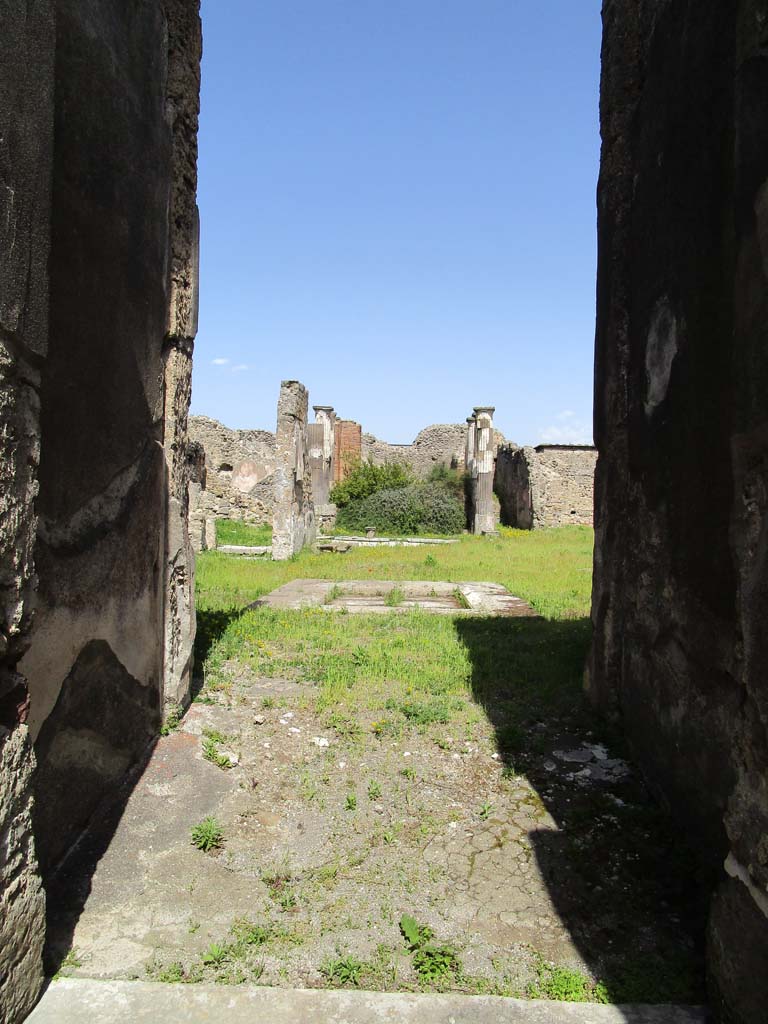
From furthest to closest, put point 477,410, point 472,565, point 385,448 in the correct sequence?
point 385,448 → point 477,410 → point 472,565

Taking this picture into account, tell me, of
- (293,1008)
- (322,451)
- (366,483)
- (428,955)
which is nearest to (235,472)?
(322,451)

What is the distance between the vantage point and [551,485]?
834 inches

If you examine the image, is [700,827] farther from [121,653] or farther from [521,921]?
[121,653]

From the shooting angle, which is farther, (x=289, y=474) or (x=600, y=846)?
(x=289, y=474)

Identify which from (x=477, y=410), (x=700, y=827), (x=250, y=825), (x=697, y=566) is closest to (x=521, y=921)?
(x=700, y=827)

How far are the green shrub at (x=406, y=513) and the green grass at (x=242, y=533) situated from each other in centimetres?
230

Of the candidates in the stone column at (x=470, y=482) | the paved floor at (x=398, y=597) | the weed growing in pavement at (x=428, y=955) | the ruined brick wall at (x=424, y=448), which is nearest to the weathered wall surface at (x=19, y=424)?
the weed growing in pavement at (x=428, y=955)

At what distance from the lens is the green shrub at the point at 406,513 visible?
18.7 m

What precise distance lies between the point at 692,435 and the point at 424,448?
29171mm

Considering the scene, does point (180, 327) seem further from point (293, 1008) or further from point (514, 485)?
point (514, 485)

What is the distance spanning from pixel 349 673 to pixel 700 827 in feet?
8.12

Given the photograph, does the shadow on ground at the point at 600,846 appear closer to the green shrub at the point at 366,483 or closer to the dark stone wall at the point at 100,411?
the dark stone wall at the point at 100,411

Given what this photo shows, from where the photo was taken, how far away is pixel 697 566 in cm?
255

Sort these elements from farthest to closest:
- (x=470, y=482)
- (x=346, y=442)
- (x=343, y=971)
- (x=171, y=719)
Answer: (x=346, y=442) < (x=470, y=482) < (x=171, y=719) < (x=343, y=971)
